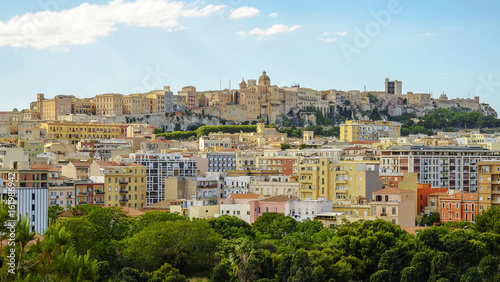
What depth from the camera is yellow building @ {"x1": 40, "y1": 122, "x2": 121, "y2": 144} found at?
335 ft

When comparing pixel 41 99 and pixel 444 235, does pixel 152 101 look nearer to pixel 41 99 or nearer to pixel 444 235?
pixel 41 99

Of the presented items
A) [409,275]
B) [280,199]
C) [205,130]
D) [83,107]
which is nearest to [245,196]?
[280,199]

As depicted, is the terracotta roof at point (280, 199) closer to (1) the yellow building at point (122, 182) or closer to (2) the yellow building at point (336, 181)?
(2) the yellow building at point (336, 181)

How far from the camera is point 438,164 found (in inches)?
2943

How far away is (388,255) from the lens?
4050cm

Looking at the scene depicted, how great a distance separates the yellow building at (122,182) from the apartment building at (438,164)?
66.7ft

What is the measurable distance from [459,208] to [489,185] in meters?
2.38

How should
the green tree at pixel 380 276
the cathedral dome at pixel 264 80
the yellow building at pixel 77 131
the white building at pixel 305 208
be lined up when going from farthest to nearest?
the cathedral dome at pixel 264 80 → the yellow building at pixel 77 131 → the white building at pixel 305 208 → the green tree at pixel 380 276

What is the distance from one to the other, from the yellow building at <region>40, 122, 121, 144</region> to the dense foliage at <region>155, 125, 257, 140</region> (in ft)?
30.2

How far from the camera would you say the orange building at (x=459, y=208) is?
177ft

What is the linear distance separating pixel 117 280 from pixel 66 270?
49.9 feet

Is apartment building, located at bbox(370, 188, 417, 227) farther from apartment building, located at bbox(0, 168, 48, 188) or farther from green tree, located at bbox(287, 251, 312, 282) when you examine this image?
apartment building, located at bbox(0, 168, 48, 188)

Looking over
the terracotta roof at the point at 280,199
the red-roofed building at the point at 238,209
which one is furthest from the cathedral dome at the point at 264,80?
the terracotta roof at the point at 280,199

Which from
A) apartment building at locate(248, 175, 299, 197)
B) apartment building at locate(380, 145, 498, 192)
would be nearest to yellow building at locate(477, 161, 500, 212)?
apartment building at locate(248, 175, 299, 197)
